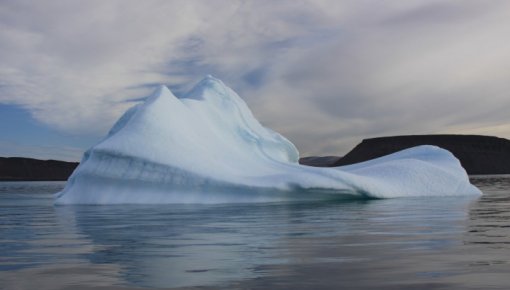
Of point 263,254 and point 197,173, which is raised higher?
point 197,173

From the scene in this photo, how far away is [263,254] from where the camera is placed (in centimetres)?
528

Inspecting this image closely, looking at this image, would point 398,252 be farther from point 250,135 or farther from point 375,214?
point 250,135

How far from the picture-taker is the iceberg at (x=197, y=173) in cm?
1499

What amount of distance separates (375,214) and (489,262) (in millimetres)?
5958

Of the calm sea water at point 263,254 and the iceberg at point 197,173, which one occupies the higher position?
the iceberg at point 197,173

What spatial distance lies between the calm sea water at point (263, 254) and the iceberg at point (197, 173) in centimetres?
592

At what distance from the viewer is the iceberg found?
15.0m

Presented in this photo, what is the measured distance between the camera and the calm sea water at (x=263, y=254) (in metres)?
3.96

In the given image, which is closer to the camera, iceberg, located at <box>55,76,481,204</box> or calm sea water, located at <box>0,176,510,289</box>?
calm sea water, located at <box>0,176,510,289</box>

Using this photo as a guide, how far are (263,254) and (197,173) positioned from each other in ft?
31.9

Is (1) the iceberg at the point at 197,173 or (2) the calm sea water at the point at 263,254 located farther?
(1) the iceberg at the point at 197,173

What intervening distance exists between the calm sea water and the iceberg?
5.92 metres

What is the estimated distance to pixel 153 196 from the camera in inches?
603

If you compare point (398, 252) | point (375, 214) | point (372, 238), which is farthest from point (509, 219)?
point (398, 252)
